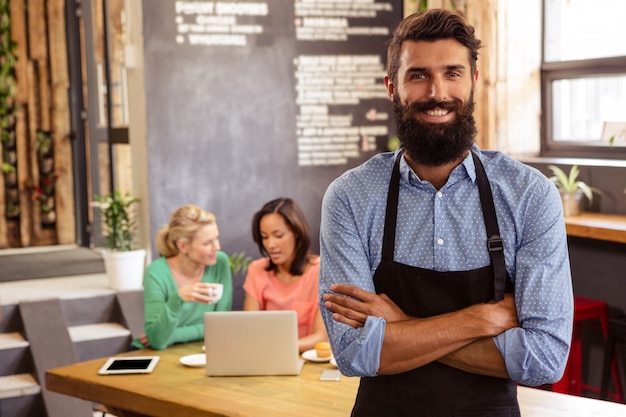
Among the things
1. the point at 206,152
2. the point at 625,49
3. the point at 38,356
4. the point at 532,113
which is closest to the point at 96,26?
the point at 206,152

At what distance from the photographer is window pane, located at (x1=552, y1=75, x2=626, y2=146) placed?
516 centimetres

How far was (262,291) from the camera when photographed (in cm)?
429

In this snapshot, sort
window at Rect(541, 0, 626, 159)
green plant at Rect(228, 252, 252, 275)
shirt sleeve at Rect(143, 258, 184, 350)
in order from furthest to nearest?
green plant at Rect(228, 252, 252, 275) → window at Rect(541, 0, 626, 159) → shirt sleeve at Rect(143, 258, 184, 350)

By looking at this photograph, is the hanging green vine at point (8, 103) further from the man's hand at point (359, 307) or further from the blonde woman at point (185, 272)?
the man's hand at point (359, 307)

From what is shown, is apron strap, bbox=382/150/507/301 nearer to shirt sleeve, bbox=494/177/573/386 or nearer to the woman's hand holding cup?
shirt sleeve, bbox=494/177/573/386

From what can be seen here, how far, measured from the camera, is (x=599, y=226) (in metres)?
4.39

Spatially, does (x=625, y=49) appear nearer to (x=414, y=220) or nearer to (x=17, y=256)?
(x=414, y=220)

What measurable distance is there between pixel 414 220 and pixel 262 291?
7.77ft

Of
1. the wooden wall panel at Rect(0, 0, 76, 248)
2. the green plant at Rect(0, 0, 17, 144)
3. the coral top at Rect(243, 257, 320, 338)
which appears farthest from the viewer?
the wooden wall panel at Rect(0, 0, 76, 248)

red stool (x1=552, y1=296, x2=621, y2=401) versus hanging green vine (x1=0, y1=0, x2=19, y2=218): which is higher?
hanging green vine (x1=0, y1=0, x2=19, y2=218)

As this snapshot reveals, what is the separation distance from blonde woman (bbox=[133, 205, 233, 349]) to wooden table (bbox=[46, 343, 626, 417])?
16.5 inches

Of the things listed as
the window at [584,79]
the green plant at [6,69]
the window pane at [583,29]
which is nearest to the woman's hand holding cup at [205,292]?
the window at [584,79]

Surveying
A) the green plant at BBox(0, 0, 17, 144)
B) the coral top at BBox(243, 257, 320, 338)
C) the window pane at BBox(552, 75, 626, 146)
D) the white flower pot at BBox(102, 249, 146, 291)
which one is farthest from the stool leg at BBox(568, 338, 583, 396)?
the green plant at BBox(0, 0, 17, 144)

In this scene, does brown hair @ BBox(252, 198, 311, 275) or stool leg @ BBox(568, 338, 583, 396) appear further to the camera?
stool leg @ BBox(568, 338, 583, 396)
